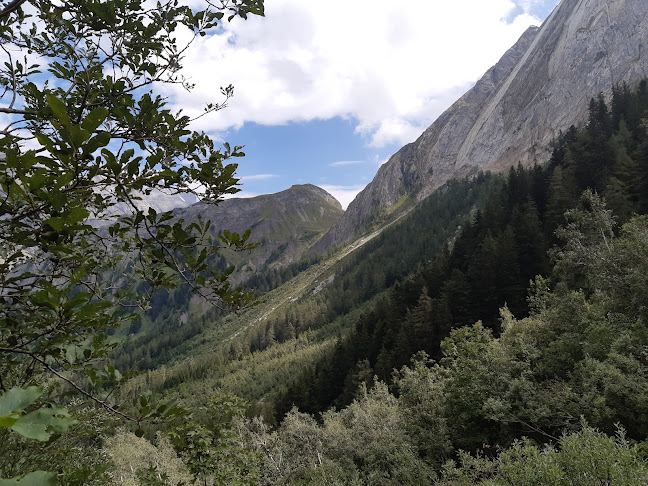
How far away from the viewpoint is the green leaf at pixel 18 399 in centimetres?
95

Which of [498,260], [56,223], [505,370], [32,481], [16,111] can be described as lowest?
[505,370]

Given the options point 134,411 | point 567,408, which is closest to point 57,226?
point 134,411

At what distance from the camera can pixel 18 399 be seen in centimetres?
100

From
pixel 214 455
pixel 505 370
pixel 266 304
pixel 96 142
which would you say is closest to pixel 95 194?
pixel 96 142

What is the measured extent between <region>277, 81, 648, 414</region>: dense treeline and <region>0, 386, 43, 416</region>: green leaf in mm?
45238

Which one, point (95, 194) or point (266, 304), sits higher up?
point (95, 194)

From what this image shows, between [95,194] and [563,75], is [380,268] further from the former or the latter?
[95,194]

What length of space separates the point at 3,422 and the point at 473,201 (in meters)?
173

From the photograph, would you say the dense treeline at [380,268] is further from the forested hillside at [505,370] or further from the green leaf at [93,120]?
the green leaf at [93,120]

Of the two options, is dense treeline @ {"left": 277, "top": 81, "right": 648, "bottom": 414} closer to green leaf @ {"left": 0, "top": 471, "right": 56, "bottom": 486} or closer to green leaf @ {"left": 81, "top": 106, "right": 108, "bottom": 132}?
green leaf @ {"left": 81, "top": 106, "right": 108, "bottom": 132}

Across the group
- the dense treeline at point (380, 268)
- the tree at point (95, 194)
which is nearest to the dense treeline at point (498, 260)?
the tree at point (95, 194)

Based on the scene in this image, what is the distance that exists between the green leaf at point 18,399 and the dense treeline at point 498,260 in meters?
45.2

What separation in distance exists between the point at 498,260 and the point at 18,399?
53.6 meters

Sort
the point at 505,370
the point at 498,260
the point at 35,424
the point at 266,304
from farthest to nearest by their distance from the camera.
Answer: the point at 498,260 → the point at 505,370 → the point at 266,304 → the point at 35,424
